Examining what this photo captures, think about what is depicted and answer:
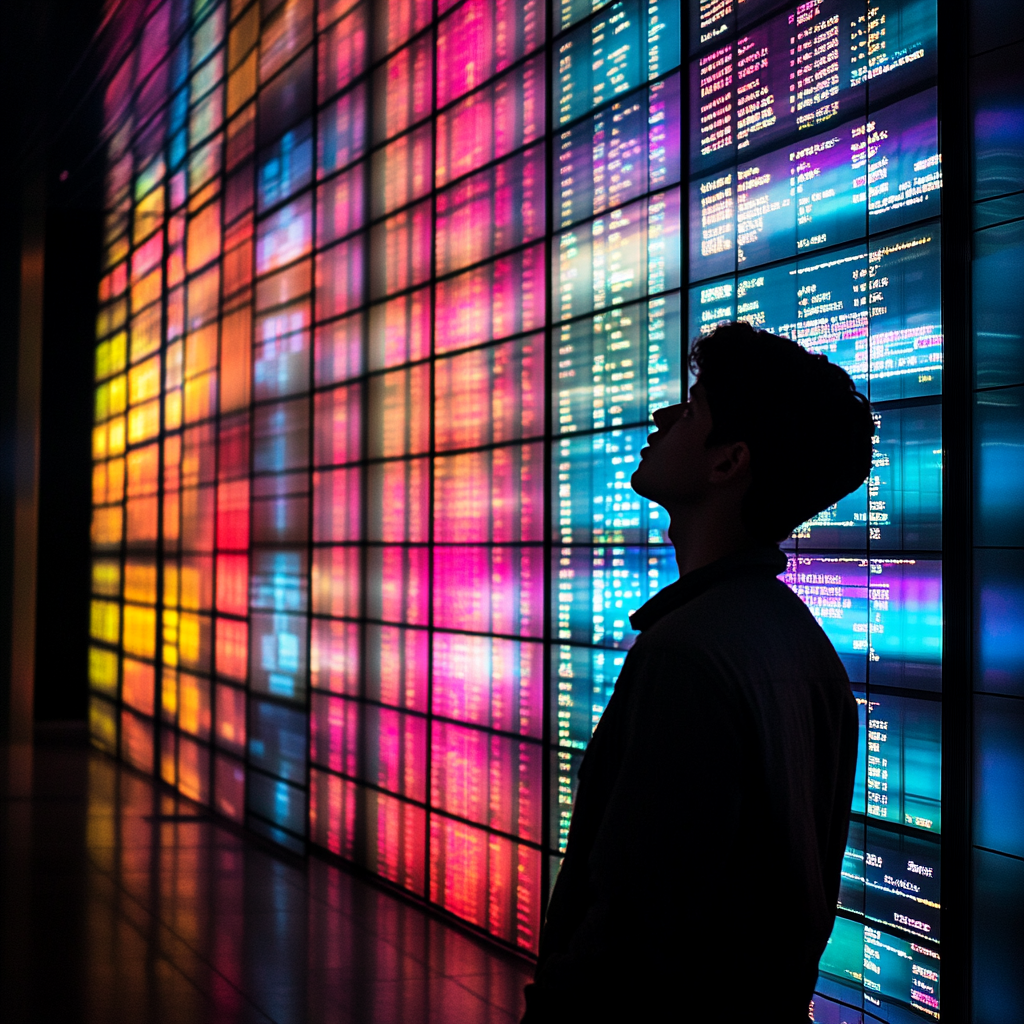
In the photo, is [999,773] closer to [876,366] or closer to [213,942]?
[876,366]

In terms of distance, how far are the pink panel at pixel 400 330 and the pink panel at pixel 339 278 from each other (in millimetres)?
319

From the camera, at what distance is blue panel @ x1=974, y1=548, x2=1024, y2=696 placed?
282 centimetres

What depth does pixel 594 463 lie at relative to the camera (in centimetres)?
458

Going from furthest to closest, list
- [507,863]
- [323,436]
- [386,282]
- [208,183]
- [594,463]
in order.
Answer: [208,183] → [323,436] → [386,282] → [507,863] → [594,463]

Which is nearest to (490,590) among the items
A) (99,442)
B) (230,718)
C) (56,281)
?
(230,718)

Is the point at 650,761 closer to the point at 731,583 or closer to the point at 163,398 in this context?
the point at 731,583

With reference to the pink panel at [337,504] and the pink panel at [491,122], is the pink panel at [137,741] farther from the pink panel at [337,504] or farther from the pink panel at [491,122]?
the pink panel at [491,122]

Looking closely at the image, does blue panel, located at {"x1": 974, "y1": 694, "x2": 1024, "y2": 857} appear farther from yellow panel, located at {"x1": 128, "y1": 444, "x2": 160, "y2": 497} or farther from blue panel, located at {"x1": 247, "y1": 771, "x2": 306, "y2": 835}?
yellow panel, located at {"x1": 128, "y1": 444, "x2": 160, "y2": 497}

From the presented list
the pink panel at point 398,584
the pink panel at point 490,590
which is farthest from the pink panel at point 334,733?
the pink panel at point 490,590

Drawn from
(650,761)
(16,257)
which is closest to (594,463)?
(650,761)

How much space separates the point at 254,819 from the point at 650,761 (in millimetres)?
6830

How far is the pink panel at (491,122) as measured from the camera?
5027 mm

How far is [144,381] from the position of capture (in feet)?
35.8

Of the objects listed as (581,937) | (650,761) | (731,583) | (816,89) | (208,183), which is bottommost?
(581,937)
